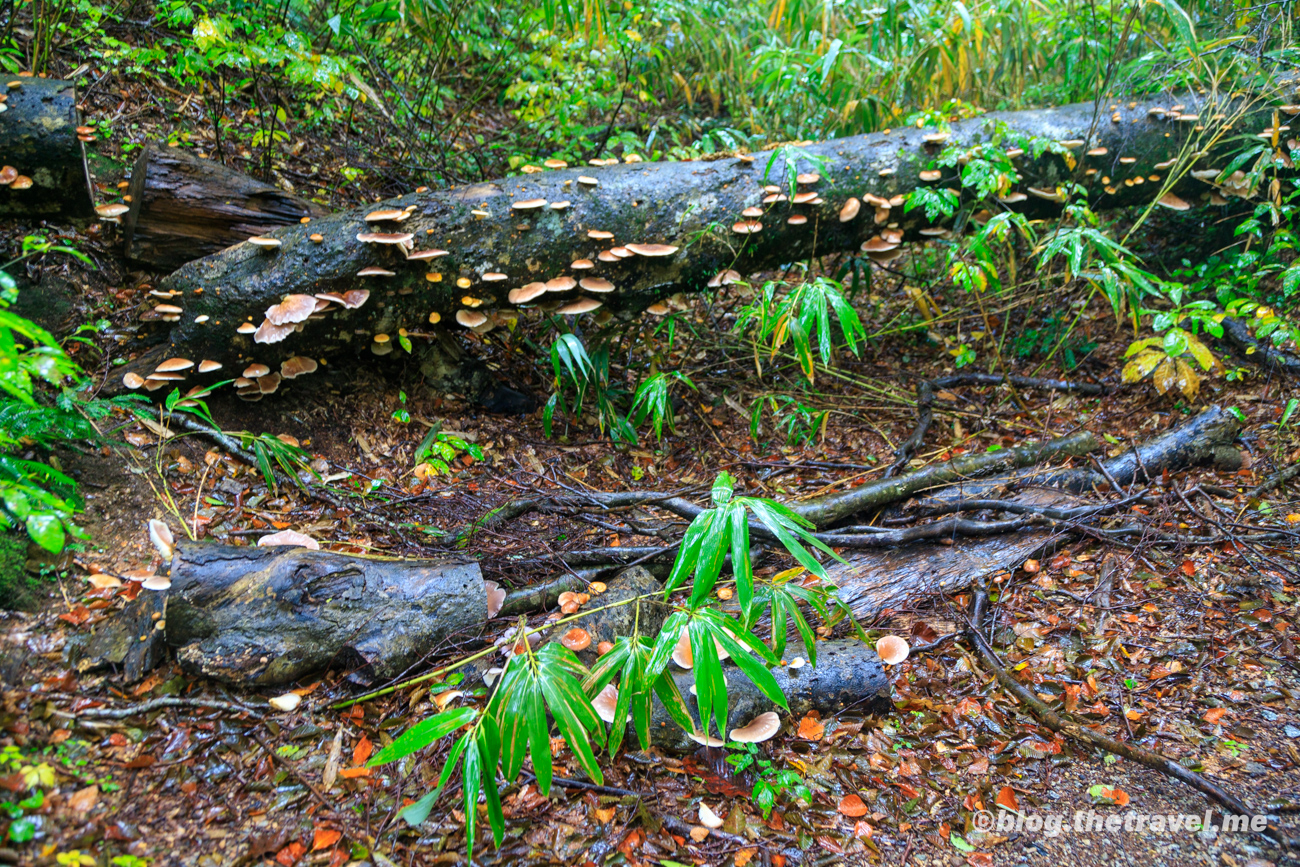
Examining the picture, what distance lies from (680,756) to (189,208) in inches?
171

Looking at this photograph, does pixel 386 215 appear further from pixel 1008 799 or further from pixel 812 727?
pixel 1008 799

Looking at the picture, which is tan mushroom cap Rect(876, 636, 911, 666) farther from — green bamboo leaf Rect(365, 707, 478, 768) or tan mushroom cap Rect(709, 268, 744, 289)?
tan mushroom cap Rect(709, 268, 744, 289)

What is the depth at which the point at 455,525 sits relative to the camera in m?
3.28

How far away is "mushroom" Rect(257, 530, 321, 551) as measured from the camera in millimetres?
2495

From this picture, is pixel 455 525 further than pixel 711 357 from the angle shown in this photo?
No

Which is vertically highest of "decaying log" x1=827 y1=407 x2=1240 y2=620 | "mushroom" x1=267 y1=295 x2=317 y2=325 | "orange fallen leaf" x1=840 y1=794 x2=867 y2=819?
"mushroom" x1=267 y1=295 x2=317 y2=325

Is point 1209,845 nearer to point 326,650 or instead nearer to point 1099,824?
point 1099,824

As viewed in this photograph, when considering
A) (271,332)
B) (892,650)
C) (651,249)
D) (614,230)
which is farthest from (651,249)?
(892,650)

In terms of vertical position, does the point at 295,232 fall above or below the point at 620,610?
above

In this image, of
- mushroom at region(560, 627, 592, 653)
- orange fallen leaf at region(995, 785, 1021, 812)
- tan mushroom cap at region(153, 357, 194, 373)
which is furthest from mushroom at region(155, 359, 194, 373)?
orange fallen leaf at region(995, 785, 1021, 812)

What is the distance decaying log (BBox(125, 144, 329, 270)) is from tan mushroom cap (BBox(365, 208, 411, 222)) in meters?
0.98

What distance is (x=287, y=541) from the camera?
257cm

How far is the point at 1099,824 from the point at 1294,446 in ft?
10.6

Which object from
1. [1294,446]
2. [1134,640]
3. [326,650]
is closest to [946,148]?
[1294,446]
